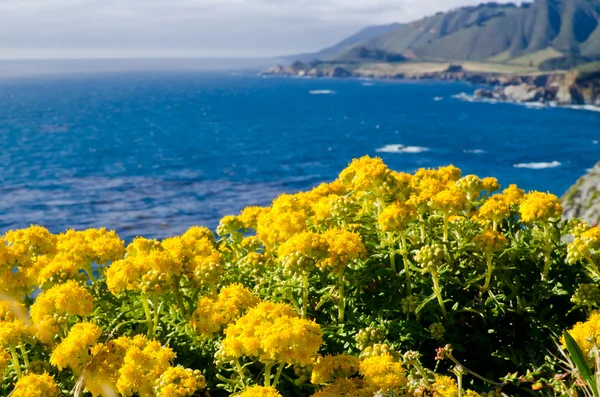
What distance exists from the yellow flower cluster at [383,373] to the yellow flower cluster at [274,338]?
37 centimetres

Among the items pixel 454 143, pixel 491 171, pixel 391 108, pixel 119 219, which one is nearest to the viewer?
pixel 119 219

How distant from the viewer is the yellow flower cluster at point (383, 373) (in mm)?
3820

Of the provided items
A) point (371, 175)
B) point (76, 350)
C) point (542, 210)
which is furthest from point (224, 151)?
point (76, 350)

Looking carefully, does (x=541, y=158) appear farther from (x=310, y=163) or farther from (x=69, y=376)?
(x=69, y=376)

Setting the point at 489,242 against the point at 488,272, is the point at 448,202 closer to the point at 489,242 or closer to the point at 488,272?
the point at 489,242

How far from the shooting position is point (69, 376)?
4656 mm

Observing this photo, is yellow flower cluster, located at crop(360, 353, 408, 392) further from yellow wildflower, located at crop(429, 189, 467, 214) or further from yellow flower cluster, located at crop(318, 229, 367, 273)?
yellow wildflower, located at crop(429, 189, 467, 214)

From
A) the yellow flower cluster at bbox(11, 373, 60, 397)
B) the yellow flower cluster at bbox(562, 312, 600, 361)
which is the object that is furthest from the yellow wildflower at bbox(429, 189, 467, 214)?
the yellow flower cluster at bbox(11, 373, 60, 397)

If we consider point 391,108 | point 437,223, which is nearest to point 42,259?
point 437,223

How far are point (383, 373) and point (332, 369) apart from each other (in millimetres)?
363

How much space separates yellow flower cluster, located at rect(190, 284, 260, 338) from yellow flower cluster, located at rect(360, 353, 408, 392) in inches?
45.4

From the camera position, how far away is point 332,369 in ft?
13.1

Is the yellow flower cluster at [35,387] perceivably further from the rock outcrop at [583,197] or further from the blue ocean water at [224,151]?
the blue ocean water at [224,151]

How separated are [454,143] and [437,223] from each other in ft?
327
